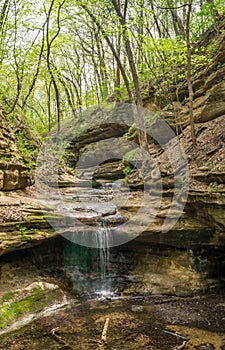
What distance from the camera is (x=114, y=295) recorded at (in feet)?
29.0

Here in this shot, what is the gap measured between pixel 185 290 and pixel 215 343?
266cm

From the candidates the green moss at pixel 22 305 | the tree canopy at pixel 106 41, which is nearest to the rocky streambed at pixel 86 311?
the green moss at pixel 22 305

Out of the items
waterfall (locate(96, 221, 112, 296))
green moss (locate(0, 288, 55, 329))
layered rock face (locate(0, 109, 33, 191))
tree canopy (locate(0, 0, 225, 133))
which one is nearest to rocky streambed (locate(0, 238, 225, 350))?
green moss (locate(0, 288, 55, 329))

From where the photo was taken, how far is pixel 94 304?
823cm

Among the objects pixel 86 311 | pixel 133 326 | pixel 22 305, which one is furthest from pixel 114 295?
pixel 22 305

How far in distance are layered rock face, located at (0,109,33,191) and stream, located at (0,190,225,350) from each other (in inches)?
103

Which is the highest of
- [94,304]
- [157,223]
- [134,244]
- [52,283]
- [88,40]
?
[88,40]

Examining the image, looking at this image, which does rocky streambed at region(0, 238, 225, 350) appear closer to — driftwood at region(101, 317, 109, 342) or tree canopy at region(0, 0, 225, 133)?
driftwood at region(101, 317, 109, 342)

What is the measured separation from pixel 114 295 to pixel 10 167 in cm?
563

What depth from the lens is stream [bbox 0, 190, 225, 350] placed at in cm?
627

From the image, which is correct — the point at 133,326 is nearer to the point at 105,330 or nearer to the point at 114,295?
the point at 105,330

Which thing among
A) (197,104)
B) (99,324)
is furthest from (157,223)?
(197,104)

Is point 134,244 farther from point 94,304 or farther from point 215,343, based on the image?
point 215,343

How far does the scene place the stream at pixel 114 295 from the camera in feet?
20.6
